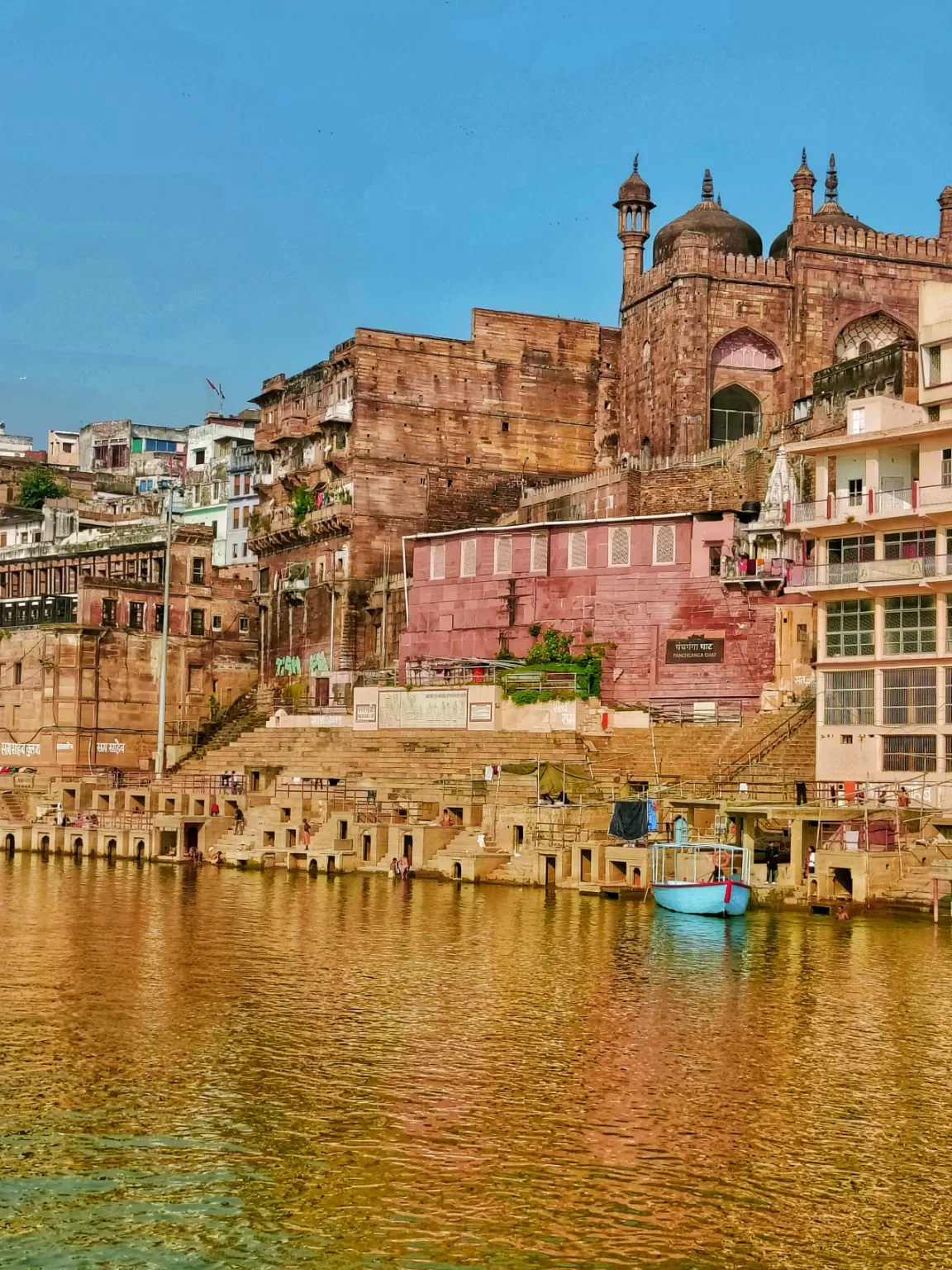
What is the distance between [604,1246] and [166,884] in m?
30.5

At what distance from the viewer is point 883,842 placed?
3706 centimetres

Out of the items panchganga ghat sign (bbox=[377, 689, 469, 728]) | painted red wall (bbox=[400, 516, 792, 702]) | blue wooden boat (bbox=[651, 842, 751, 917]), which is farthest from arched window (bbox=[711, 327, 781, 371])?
blue wooden boat (bbox=[651, 842, 751, 917])

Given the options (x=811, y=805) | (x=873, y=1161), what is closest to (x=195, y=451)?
(x=811, y=805)

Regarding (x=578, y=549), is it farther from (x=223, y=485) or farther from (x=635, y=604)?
(x=223, y=485)

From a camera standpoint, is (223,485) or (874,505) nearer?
(874,505)

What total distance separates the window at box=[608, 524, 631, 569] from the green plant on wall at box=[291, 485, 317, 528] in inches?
715

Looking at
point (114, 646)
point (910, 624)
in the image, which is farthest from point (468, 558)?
point (910, 624)

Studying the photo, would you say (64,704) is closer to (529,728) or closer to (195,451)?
(529,728)

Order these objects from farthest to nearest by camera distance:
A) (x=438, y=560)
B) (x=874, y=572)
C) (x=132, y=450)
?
(x=132, y=450) → (x=438, y=560) → (x=874, y=572)

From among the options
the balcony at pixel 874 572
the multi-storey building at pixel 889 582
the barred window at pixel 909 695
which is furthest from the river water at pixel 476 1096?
the balcony at pixel 874 572

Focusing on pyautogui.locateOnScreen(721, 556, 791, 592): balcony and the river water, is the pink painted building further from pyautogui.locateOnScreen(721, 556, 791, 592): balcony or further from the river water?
the river water

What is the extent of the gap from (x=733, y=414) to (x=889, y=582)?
24060 mm

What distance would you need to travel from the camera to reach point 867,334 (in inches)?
2431

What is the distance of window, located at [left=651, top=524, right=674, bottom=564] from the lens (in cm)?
5209
